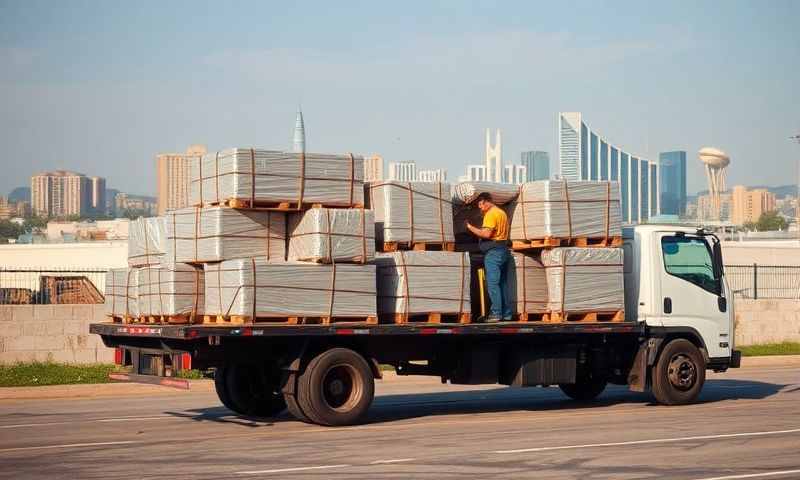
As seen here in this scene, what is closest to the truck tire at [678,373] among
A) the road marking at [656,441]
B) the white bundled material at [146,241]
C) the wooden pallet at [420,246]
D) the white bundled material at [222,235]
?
the road marking at [656,441]

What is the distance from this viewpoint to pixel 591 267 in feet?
52.4

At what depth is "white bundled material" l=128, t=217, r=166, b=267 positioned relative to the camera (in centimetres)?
1539

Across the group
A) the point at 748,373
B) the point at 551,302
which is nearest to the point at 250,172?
the point at 551,302

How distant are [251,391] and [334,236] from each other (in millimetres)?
2881

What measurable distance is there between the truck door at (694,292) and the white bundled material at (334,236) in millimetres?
5016

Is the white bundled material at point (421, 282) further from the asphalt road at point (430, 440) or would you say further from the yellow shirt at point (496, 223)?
the asphalt road at point (430, 440)

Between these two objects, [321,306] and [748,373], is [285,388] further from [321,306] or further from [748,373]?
[748,373]

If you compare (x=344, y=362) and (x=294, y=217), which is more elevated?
(x=294, y=217)

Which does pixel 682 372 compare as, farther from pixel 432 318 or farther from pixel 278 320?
pixel 278 320

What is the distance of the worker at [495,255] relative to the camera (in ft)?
50.9

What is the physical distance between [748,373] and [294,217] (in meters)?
14.2

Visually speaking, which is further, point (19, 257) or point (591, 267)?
point (19, 257)

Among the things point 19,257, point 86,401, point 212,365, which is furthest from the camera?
point 19,257

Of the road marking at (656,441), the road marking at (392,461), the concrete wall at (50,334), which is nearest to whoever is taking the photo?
the road marking at (392,461)
